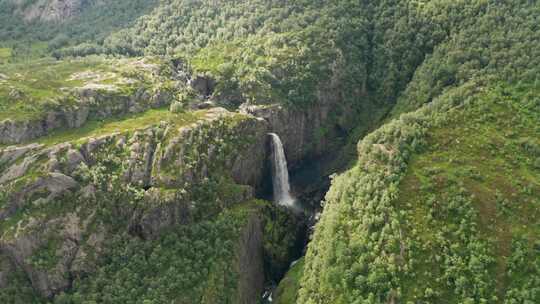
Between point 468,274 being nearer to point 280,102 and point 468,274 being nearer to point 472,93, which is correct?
point 472,93

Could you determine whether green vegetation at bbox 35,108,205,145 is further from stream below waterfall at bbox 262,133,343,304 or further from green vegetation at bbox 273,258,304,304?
green vegetation at bbox 273,258,304,304

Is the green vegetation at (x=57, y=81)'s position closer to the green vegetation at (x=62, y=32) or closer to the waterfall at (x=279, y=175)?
the green vegetation at (x=62, y=32)

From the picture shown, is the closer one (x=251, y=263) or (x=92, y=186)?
(x=92, y=186)

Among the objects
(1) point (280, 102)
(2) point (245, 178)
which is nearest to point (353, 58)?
(1) point (280, 102)

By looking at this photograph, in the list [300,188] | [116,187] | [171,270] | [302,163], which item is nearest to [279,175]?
[300,188]

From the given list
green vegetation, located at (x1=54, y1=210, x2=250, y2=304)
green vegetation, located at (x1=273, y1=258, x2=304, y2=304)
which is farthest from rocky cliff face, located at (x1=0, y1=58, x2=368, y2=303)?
green vegetation, located at (x1=273, y1=258, x2=304, y2=304)

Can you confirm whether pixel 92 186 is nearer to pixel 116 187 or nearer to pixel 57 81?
pixel 116 187
